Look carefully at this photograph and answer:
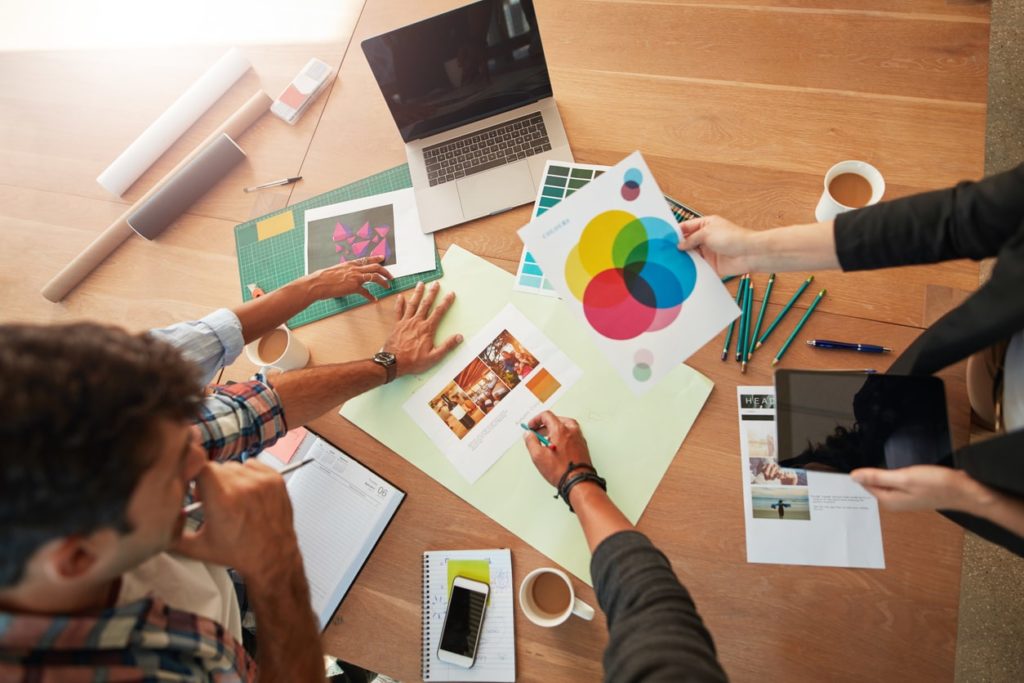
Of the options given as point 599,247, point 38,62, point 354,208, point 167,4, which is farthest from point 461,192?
point 38,62

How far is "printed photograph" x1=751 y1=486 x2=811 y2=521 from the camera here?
0.96m

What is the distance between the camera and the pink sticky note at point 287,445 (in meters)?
1.14

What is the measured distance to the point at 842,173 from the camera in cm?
105

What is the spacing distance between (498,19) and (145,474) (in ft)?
3.11

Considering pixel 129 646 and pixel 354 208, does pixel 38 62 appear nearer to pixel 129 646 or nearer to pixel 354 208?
pixel 354 208

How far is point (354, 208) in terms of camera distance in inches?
51.3

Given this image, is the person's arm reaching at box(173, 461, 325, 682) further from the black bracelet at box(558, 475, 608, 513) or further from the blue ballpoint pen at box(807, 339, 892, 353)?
the blue ballpoint pen at box(807, 339, 892, 353)

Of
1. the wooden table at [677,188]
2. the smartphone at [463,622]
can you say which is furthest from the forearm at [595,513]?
the smartphone at [463,622]

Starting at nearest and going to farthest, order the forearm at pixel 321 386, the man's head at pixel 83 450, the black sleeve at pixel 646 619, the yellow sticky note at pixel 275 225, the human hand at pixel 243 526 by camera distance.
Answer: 1. the man's head at pixel 83 450
2. the black sleeve at pixel 646 619
3. the human hand at pixel 243 526
4. the forearm at pixel 321 386
5. the yellow sticky note at pixel 275 225

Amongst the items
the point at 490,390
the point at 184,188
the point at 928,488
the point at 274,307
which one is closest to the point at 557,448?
the point at 490,390

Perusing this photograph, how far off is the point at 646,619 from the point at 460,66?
1021mm

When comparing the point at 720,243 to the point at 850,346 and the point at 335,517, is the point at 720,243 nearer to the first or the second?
the point at 850,346

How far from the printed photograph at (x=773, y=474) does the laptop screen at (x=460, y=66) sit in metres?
0.85

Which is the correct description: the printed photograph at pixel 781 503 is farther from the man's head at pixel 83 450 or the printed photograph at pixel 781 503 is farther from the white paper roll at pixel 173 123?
the white paper roll at pixel 173 123
